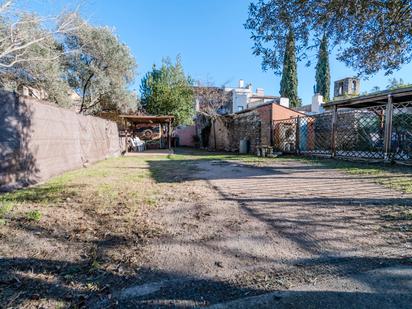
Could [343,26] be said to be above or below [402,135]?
above

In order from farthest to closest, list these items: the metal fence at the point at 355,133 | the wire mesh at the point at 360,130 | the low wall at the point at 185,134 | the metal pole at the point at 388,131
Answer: the low wall at the point at 185,134 < the wire mesh at the point at 360,130 < the metal fence at the point at 355,133 < the metal pole at the point at 388,131

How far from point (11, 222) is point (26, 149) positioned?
2.28 m

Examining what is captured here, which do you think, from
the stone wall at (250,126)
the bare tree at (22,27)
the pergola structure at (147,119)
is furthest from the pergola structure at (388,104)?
the bare tree at (22,27)

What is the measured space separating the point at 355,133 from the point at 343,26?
246 inches

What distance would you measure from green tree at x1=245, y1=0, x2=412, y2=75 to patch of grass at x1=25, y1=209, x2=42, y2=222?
5638mm

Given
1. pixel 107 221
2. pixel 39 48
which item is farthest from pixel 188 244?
pixel 39 48

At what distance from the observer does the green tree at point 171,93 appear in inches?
864

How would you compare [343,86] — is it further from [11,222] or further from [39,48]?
[11,222]

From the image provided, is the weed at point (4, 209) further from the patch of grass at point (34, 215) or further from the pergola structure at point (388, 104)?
the pergola structure at point (388, 104)

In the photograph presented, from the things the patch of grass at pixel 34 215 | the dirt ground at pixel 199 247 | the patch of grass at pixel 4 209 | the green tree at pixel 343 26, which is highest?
the green tree at pixel 343 26

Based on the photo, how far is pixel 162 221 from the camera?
272 centimetres

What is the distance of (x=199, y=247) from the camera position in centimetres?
209

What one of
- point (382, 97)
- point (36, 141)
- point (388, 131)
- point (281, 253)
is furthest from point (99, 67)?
point (281, 253)

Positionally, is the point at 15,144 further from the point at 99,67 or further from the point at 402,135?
the point at 99,67
